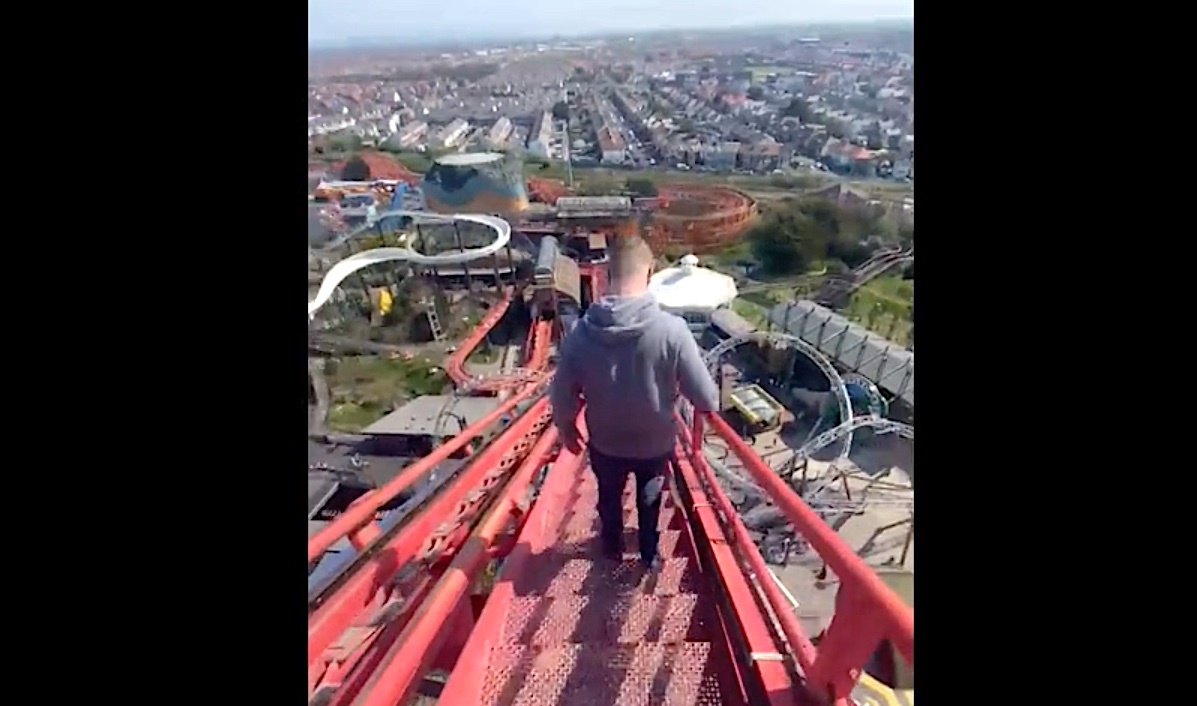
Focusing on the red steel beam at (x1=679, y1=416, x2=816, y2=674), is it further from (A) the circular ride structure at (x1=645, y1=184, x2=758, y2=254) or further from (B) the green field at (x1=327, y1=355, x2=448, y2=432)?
→ (B) the green field at (x1=327, y1=355, x2=448, y2=432)

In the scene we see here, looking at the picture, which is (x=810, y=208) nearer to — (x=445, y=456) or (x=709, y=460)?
(x=709, y=460)

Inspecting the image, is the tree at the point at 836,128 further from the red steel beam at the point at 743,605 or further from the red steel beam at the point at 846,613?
the red steel beam at the point at 743,605

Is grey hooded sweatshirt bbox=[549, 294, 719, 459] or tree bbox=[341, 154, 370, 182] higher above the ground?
tree bbox=[341, 154, 370, 182]

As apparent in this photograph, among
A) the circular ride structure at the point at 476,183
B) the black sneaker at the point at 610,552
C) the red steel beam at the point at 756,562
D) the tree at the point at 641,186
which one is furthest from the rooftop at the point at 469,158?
the black sneaker at the point at 610,552

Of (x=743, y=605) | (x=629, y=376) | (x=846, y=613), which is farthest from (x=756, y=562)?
(x=846, y=613)

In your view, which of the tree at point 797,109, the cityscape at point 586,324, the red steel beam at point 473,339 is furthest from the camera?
the red steel beam at point 473,339

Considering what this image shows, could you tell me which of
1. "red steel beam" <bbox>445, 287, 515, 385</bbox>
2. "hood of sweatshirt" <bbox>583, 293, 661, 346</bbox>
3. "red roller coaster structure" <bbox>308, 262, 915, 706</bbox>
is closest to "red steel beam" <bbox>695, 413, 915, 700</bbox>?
"red roller coaster structure" <bbox>308, 262, 915, 706</bbox>
